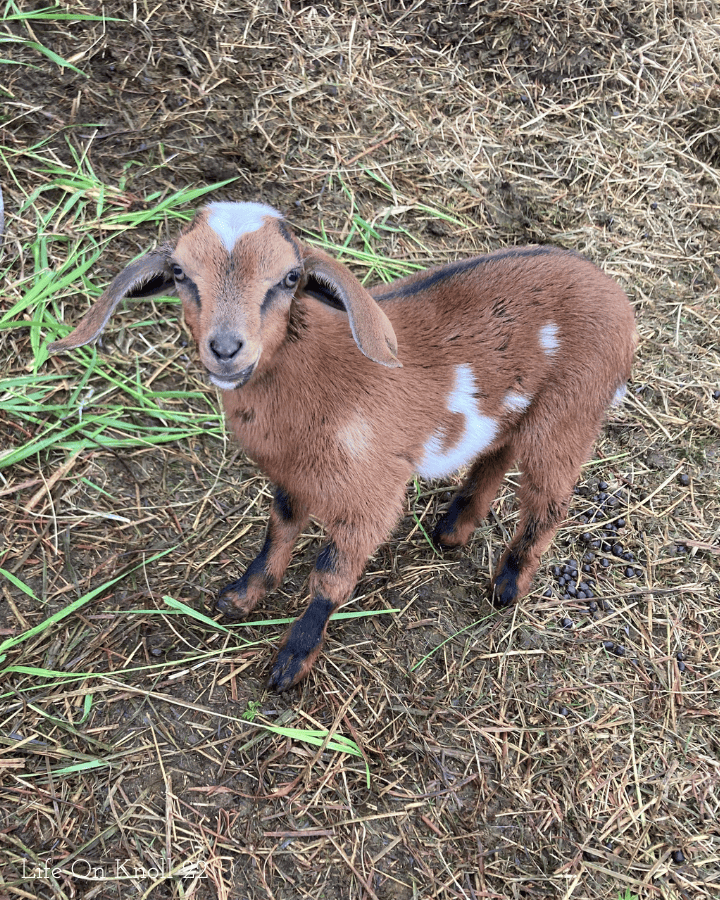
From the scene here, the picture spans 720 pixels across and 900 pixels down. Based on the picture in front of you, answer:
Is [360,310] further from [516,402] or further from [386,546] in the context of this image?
[386,546]

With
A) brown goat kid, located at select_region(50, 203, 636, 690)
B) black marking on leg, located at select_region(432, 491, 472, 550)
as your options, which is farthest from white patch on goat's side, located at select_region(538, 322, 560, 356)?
black marking on leg, located at select_region(432, 491, 472, 550)

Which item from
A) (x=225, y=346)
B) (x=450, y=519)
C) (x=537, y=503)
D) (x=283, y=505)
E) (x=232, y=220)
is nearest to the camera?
(x=225, y=346)

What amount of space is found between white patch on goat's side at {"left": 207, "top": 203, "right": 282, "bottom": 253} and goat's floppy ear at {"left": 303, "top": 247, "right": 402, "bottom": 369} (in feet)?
0.62

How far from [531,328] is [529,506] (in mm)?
768

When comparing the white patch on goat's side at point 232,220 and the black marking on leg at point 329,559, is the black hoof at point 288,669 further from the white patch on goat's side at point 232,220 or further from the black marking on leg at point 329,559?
the white patch on goat's side at point 232,220

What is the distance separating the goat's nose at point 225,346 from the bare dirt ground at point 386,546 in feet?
4.32

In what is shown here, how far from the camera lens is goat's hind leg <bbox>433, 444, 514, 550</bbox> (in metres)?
3.05

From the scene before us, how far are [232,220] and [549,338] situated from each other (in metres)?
1.22

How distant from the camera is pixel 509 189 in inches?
162

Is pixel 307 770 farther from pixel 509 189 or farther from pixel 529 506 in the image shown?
pixel 509 189

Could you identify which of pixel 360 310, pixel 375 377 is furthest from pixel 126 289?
pixel 375 377

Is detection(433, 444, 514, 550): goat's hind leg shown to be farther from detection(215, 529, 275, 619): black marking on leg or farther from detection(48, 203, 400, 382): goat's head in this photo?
detection(48, 203, 400, 382): goat's head

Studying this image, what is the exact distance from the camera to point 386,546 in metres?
3.17

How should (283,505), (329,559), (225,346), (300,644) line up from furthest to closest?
(283,505) < (300,644) < (329,559) < (225,346)
